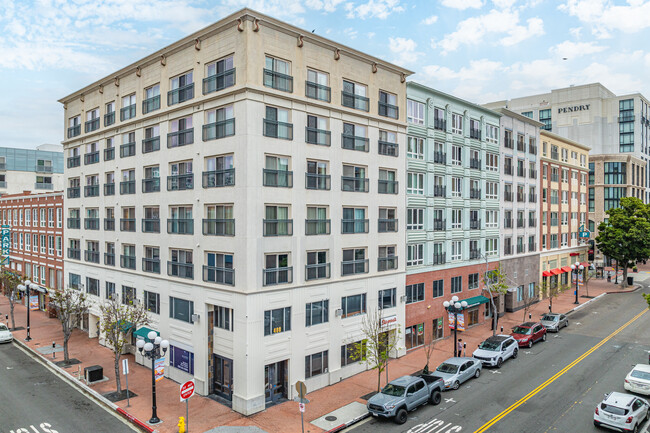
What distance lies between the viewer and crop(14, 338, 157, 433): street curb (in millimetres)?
22578

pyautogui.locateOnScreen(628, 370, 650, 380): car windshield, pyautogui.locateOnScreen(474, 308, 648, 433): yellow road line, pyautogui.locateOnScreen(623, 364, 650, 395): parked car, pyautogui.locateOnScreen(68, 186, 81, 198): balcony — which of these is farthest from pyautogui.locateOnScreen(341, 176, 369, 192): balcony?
pyautogui.locateOnScreen(68, 186, 81, 198): balcony

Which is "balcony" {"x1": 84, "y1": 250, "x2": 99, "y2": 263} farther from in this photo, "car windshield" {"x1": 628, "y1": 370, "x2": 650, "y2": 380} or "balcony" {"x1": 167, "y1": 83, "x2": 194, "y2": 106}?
"car windshield" {"x1": 628, "y1": 370, "x2": 650, "y2": 380}

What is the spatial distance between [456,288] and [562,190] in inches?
1140

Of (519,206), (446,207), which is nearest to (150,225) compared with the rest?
(446,207)

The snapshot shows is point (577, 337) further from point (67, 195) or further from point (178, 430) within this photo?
point (67, 195)

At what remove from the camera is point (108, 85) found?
3606cm

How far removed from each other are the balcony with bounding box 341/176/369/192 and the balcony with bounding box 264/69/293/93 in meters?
6.62

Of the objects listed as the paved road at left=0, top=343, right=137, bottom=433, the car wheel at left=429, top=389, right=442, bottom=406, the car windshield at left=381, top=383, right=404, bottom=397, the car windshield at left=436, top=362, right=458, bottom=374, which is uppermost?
the car windshield at left=381, top=383, right=404, bottom=397

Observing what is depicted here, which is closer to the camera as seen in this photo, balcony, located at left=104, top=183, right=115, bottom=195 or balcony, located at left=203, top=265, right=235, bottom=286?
balcony, located at left=203, top=265, right=235, bottom=286

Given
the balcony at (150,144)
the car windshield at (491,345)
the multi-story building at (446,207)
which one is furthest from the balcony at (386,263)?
the balcony at (150,144)

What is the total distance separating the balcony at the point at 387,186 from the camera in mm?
31587

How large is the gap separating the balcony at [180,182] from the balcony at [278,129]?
5.98m

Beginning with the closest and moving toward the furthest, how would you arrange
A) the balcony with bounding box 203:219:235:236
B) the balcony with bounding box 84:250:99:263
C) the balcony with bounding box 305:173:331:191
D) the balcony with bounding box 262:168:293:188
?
the balcony with bounding box 262:168:293:188, the balcony with bounding box 203:219:235:236, the balcony with bounding box 305:173:331:191, the balcony with bounding box 84:250:99:263

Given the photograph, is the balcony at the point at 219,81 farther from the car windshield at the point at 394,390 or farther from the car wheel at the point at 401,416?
the car wheel at the point at 401,416
